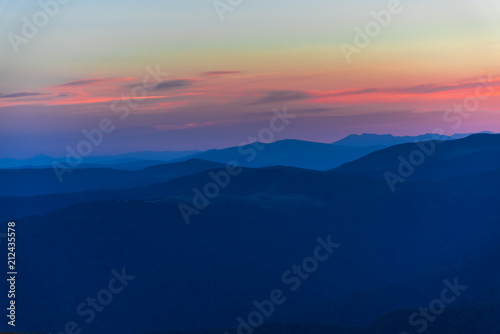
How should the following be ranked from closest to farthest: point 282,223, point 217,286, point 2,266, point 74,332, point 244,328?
point 244,328 < point 74,332 < point 2,266 < point 217,286 < point 282,223

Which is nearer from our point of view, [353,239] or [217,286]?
[217,286]

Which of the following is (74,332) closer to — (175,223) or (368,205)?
(175,223)

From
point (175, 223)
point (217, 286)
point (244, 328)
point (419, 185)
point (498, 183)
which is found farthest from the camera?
point (419, 185)

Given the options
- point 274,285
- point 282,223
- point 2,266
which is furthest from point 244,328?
point 282,223

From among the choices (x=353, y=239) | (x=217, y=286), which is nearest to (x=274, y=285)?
(x=217, y=286)

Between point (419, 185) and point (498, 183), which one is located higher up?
point (419, 185)

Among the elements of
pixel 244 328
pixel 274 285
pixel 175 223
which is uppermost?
pixel 175 223

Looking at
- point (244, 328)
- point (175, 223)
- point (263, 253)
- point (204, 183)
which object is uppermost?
point (204, 183)

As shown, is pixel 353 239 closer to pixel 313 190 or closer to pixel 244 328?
pixel 313 190

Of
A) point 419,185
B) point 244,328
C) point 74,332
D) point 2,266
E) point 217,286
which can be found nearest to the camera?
point 244,328
